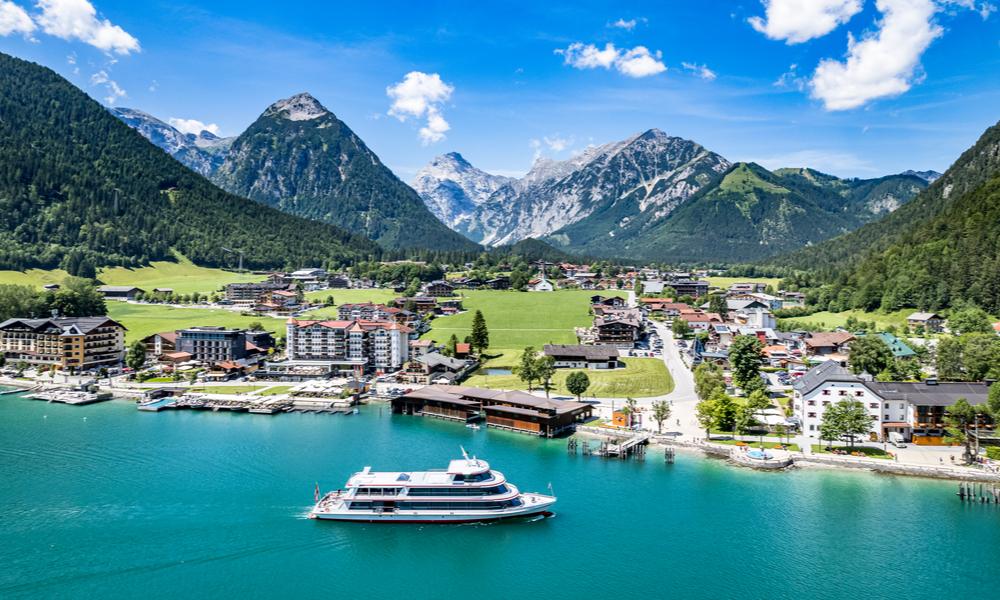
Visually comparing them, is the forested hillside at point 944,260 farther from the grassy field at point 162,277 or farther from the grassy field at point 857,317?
the grassy field at point 162,277

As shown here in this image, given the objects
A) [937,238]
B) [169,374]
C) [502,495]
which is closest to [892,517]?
[502,495]

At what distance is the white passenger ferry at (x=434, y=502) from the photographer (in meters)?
40.6

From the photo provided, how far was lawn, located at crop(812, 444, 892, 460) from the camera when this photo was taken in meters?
50.6

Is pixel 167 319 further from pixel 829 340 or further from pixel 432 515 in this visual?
pixel 829 340

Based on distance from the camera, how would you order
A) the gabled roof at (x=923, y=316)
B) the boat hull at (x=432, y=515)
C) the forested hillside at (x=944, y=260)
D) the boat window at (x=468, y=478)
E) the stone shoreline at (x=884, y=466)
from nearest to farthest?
the boat hull at (x=432, y=515)
the boat window at (x=468, y=478)
the stone shoreline at (x=884, y=466)
the gabled roof at (x=923, y=316)
the forested hillside at (x=944, y=260)

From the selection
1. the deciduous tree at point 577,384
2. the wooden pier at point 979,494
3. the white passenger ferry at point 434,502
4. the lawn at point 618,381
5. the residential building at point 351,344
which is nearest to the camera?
the white passenger ferry at point 434,502

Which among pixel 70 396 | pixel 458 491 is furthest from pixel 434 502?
pixel 70 396

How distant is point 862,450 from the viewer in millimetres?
51844

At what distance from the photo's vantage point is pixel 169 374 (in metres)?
86.2

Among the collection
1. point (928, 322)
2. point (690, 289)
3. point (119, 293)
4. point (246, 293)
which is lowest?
point (928, 322)

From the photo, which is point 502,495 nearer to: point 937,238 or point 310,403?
point 310,403

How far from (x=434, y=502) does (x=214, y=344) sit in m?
62.4

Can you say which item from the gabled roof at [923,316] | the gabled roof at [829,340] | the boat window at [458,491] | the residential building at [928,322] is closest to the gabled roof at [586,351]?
the gabled roof at [829,340]

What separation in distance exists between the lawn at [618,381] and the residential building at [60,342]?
176 ft
